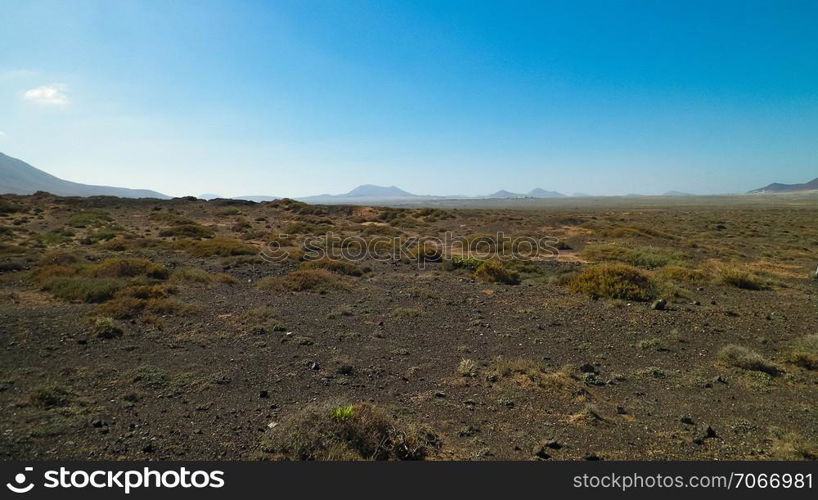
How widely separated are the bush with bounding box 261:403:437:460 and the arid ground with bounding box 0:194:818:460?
2 centimetres

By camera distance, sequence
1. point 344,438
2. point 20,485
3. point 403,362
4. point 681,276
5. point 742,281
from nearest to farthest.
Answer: point 20,485 → point 344,438 → point 403,362 → point 742,281 → point 681,276

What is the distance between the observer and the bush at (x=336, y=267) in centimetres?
1767

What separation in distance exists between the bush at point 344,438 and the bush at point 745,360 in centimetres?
658

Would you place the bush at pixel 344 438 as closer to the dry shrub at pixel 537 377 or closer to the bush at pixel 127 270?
the dry shrub at pixel 537 377

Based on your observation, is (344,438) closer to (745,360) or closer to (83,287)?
(745,360)

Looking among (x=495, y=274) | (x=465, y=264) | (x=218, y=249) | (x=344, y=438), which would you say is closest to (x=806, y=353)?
(x=344, y=438)

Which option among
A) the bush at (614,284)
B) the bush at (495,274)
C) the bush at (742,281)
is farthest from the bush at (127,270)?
the bush at (742,281)

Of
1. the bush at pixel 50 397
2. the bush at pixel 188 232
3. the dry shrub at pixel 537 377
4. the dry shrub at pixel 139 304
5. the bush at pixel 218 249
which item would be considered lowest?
the dry shrub at pixel 537 377

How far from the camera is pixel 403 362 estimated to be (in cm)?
830

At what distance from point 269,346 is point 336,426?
14.8 feet

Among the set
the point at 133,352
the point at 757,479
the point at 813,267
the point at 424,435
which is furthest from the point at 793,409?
the point at 813,267

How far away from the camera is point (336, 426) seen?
199 inches

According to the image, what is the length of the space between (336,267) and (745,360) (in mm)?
14108

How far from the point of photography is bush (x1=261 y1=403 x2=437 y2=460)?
479 centimetres
